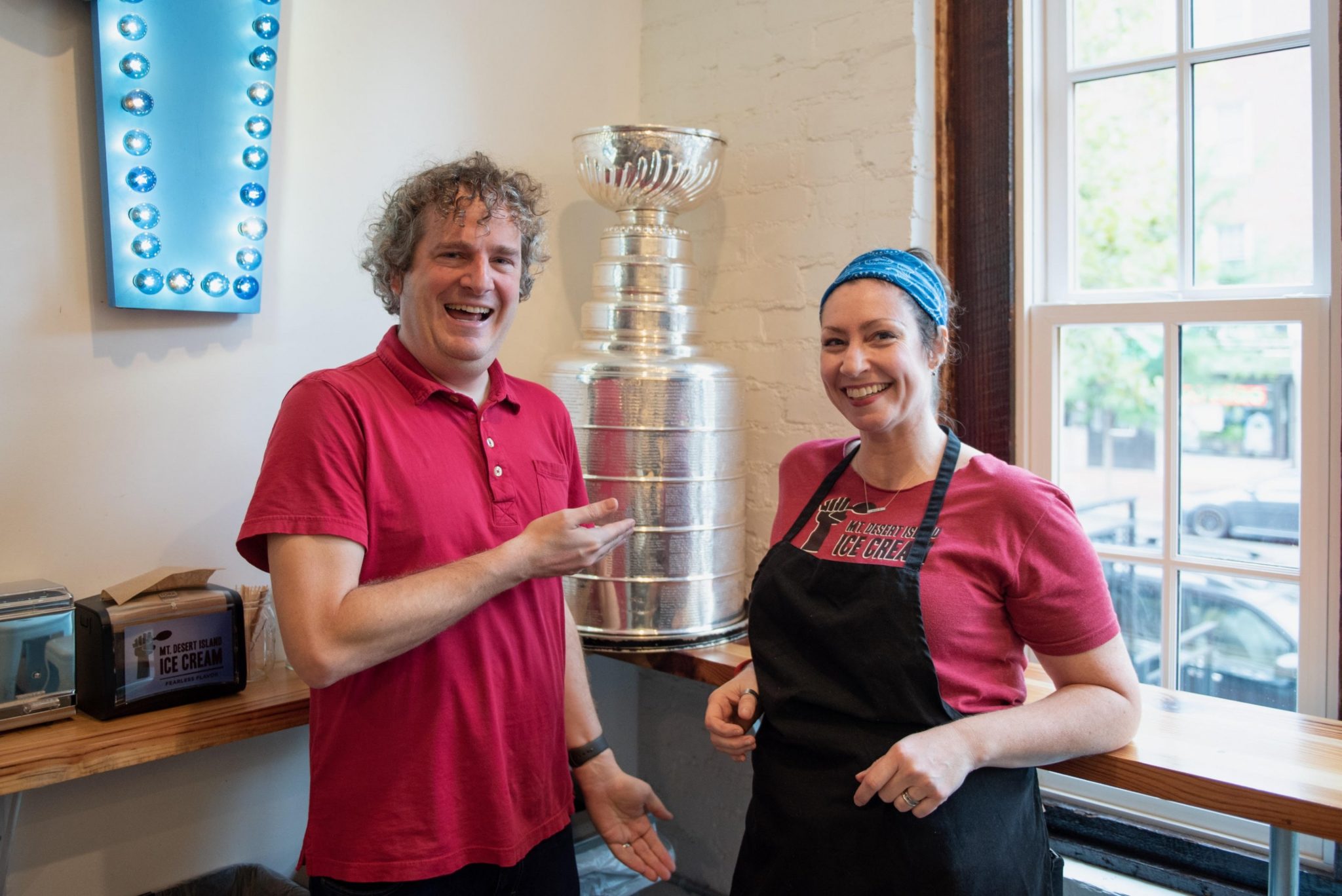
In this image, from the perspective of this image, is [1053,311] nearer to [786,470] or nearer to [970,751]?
[786,470]

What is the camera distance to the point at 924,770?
1.36 metres

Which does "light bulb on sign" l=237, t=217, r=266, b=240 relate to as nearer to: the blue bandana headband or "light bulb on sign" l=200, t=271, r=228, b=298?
"light bulb on sign" l=200, t=271, r=228, b=298

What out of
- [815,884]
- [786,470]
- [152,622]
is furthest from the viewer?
[786,470]

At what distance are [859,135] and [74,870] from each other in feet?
7.67

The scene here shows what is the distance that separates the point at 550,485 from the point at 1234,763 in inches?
48.1

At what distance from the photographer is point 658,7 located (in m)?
2.97

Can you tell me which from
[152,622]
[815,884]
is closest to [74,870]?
[152,622]

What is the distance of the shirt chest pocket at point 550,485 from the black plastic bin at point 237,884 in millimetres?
947

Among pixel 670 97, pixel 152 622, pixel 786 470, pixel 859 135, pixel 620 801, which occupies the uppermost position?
pixel 670 97

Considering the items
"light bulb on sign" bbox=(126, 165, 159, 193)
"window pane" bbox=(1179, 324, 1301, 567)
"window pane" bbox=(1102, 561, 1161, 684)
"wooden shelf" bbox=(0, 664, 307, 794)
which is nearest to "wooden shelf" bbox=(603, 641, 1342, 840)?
"window pane" bbox=(1102, 561, 1161, 684)

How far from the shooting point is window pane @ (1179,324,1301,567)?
2.05 metres

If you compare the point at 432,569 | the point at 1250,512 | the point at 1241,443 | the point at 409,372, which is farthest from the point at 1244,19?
the point at 432,569

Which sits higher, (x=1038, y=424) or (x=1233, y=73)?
(x=1233, y=73)

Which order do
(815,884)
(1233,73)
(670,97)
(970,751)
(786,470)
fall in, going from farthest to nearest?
(670,97) < (1233,73) < (786,470) < (815,884) < (970,751)
